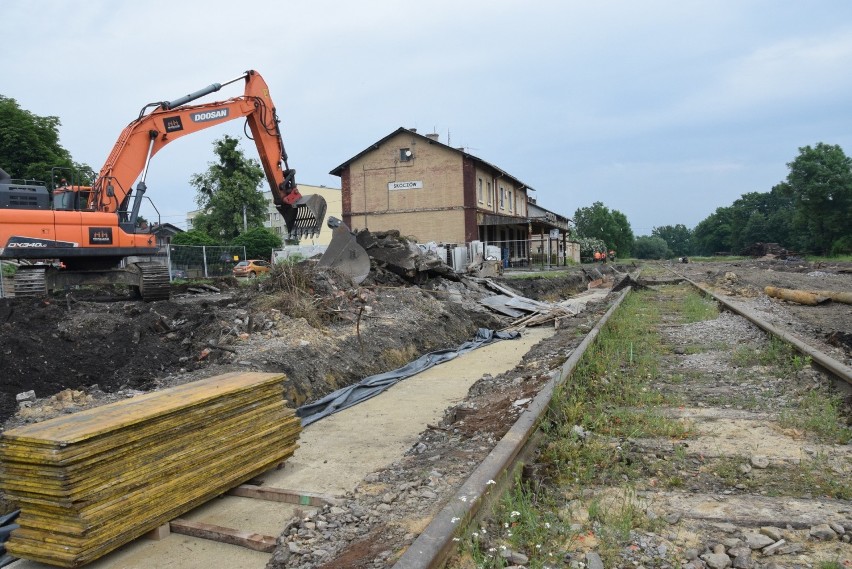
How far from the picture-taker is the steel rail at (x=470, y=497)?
111 inches

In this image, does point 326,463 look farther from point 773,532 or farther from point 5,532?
point 773,532

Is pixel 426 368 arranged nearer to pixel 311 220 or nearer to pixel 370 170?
pixel 311 220

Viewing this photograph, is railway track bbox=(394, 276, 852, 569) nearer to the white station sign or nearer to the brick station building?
the brick station building

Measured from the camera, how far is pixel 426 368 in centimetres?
1116

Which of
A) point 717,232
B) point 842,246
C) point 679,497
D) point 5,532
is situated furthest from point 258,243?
point 717,232

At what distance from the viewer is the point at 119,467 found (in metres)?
3.93

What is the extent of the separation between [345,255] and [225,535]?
1217cm

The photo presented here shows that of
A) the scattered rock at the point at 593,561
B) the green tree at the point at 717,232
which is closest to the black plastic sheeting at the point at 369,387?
the scattered rock at the point at 593,561

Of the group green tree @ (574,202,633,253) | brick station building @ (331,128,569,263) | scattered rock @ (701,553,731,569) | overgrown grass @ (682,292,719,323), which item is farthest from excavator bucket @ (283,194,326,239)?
green tree @ (574,202,633,253)

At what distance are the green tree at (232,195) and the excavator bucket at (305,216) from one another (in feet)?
132

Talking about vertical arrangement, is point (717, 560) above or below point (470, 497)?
below

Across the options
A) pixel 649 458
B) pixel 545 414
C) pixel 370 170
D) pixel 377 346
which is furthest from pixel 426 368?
pixel 370 170

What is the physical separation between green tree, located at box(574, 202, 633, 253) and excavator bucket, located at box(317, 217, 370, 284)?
3534 inches

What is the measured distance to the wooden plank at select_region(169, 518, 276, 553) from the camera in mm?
3955
